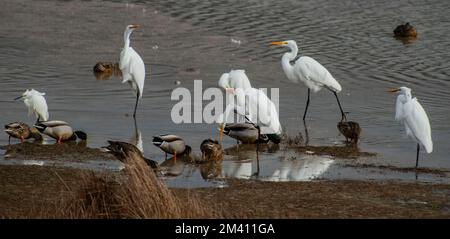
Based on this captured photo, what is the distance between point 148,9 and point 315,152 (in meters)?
17.3

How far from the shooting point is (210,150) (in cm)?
1329

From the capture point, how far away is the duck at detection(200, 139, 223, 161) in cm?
1323

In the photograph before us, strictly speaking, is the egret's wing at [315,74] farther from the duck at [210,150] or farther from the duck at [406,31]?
the duck at [406,31]

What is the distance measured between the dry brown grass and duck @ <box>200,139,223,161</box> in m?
3.58

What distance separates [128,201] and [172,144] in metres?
4.37

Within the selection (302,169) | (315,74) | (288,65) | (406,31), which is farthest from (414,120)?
(406,31)

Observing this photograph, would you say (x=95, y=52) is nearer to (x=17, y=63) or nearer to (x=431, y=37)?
(x=17, y=63)

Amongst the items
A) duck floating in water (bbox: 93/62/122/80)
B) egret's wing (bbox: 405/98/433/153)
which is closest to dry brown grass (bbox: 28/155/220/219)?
egret's wing (bbox: 405/98/433/153)

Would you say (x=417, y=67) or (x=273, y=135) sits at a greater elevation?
(x=417, y=67)

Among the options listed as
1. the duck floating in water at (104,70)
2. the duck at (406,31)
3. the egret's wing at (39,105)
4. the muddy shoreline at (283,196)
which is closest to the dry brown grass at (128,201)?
the muddy shoreline at (283,196)

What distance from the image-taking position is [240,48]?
944 inches

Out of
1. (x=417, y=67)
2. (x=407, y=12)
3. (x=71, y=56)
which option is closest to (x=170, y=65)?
(x=71, y=56)
